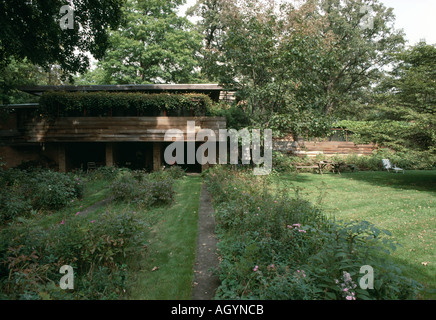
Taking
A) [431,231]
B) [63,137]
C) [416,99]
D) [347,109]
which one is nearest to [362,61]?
[347,109]

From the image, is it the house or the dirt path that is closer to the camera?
the dirt path

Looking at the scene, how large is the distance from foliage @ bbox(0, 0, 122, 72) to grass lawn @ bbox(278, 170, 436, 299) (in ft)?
37.8

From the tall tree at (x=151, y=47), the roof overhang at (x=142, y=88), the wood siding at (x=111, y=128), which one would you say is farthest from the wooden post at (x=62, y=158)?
the tall tree at (x=151, y=47)

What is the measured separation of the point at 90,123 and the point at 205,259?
12.9 metres

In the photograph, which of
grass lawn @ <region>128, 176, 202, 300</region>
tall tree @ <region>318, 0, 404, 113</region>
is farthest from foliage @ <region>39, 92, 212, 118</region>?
tall tree @ <region>318, 0, 404, 113</region>

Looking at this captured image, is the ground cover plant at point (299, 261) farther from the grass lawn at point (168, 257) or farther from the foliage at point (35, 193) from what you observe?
the foliage at point (35, 193)

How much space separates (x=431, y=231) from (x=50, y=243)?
810cm

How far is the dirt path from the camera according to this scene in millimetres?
3679

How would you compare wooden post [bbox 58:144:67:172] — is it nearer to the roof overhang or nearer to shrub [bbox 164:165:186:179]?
the roof overhang

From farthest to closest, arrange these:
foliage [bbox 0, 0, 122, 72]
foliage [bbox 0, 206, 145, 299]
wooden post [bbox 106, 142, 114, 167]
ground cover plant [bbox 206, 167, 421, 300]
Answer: wooden post [bbox 106, 142, 114, 167]
foliage [bbox 0, 0, 122, 72]
foliage [bbox 0, 206, 145, 299]
ground cover plant [bbox 206, 167, 421, 300]

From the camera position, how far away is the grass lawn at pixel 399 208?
4.61 meters

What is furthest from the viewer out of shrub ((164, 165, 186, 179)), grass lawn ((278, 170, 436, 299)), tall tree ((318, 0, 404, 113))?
tall tree ((318, 0, 404, 113))

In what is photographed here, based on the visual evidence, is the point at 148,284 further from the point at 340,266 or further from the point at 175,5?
the point at 175,5
